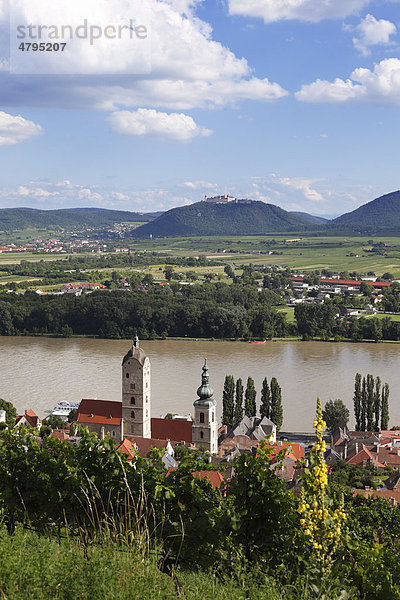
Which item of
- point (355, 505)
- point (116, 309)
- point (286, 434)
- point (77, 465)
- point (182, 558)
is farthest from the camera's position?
point (116, 309)

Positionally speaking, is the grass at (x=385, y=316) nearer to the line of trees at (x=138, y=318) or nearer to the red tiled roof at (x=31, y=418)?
the line of trees at (x=138, y=318)

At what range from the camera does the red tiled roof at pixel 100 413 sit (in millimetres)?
23219

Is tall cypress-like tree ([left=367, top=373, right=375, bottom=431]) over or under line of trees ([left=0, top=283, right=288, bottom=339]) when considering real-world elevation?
under

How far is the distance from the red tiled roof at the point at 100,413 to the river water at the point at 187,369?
4639mm

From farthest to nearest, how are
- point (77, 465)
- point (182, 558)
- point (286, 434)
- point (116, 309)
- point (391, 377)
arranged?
point (116, 309) → point (391, 377) → point (286, 434) → point (77, 465) → point (182, 558)

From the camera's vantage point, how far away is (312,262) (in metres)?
116

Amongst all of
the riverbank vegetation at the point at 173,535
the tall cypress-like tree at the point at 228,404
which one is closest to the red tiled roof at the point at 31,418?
the tall cypress-like tree at the point at 228,404

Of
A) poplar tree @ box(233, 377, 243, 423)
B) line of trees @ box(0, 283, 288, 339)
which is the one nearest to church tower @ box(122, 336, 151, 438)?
poplar tree @ box(233, 377, 243, 423)

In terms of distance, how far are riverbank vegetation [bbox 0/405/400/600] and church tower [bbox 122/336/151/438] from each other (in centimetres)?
1298

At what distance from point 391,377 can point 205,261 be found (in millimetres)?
80601

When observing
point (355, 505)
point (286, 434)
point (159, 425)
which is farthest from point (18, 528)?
point (286, 434)

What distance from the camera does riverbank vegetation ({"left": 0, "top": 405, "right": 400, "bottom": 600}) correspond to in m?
5.40

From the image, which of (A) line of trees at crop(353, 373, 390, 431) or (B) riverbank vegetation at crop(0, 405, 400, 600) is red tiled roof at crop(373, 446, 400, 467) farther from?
(B) riverbank vegetation at crop(0, 405, 400, 600)

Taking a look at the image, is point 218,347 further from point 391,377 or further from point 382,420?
point 382,420
